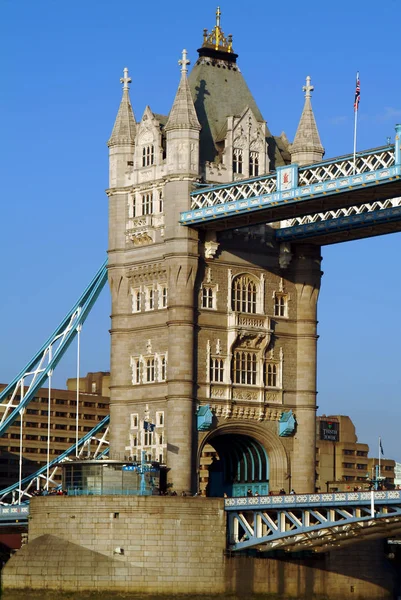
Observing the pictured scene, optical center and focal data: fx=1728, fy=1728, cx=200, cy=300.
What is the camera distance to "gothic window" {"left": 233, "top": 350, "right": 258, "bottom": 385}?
10725cm

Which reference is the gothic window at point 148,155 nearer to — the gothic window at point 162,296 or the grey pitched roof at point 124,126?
the grey pitched roof at point 124,126

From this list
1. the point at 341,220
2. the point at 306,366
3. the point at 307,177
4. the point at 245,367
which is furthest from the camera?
the point at 306,366

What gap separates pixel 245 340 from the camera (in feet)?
352

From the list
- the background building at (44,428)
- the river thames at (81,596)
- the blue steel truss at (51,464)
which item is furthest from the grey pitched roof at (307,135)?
the background building at (44,428)

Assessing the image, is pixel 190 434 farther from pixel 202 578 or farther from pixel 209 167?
pixel 209 167

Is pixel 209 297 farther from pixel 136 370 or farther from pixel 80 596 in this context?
pixel 80 596

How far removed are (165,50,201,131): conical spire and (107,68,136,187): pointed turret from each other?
4818 mm

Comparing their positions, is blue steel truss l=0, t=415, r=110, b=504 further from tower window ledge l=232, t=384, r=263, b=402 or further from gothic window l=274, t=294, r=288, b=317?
gothic window l=274, t=294, r=288, b=317

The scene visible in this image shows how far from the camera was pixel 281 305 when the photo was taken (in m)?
110

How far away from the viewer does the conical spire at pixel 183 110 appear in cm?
10562

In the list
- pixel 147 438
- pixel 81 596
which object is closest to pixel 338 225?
pixel 147 438

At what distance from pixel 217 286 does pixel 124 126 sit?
12512 millimetres

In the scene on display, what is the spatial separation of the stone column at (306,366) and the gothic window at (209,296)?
6.51 meters

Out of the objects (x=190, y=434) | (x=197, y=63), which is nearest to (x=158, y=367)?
(x=190, y=434)
